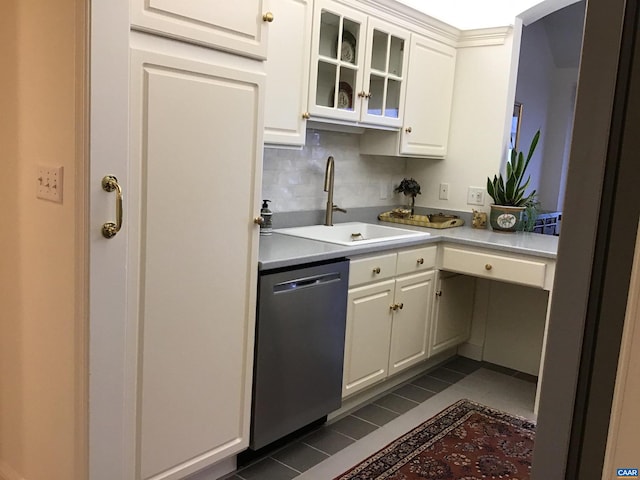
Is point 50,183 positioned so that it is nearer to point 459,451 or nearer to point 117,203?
point 117,203

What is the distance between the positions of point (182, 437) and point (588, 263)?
171cm

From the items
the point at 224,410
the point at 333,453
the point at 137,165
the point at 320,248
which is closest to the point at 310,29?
the point at 320,248

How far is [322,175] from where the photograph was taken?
10.7ft

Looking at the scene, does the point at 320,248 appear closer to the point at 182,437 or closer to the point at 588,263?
the point at 182,437

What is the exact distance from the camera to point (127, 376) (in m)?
1.76

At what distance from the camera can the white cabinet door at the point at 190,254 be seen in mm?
1722

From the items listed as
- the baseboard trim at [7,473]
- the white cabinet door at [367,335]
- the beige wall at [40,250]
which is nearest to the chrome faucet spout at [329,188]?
the white cabinet door at [367,335]

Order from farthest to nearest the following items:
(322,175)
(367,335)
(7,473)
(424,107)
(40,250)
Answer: (424,107), (322,175), (367,335), (7,473), (40,250)

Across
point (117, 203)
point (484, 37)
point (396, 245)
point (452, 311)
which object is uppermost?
point (484, 37)

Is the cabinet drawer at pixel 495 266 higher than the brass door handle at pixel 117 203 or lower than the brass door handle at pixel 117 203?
lower

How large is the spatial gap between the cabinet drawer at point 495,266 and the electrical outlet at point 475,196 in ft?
1.96

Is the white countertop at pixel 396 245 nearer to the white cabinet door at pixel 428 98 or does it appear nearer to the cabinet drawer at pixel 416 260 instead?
the cabinet drawer at pixel 416 260

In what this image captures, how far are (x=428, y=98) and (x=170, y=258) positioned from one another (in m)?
2.23

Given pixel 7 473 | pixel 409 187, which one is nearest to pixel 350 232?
pixel 409 187
